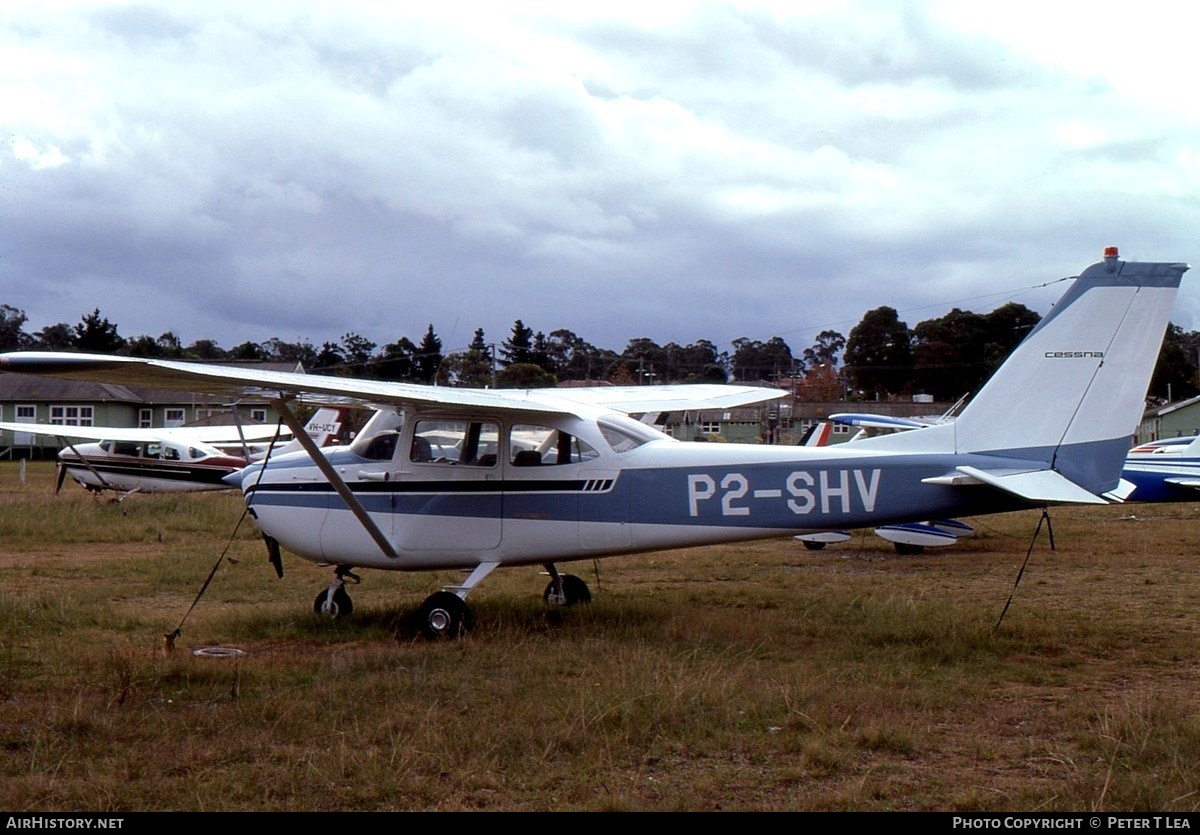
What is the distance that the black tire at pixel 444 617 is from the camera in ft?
29.5

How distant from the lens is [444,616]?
903cm

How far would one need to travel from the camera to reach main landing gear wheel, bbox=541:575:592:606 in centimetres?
1061

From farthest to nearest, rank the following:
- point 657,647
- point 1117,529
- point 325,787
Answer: point 1117,529, point 657,647, point 325,787

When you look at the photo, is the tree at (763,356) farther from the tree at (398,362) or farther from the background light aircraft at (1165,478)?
the background light aircraft at (1165,478)

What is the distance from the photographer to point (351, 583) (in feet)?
41.5

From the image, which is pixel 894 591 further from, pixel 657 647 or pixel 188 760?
pixel 188 760

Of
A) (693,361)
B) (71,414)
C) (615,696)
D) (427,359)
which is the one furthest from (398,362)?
(615,696)

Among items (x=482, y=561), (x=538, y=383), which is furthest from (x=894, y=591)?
(x=538, y=383)

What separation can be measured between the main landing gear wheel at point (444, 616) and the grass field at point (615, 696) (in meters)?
0.22

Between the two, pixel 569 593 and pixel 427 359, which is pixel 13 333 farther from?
pixel 569 593

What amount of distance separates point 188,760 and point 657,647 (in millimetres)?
3985

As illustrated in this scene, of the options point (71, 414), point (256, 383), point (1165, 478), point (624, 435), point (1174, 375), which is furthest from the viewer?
point (1174, 375)

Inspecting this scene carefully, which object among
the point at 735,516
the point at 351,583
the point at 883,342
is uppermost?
the point at 883,342

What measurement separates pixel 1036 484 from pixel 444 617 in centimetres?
488
